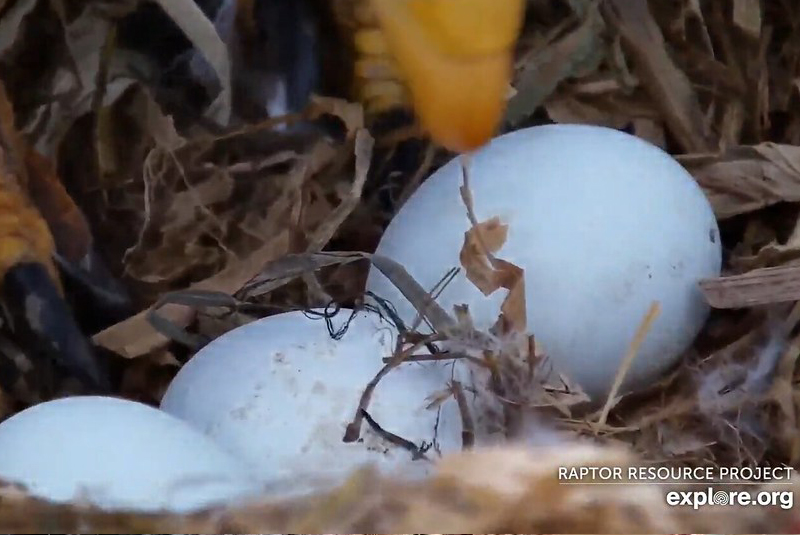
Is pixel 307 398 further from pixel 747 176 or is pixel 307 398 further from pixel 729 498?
pixel 747 176

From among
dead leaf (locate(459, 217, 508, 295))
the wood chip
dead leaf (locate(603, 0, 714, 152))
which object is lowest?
A: the wood chip

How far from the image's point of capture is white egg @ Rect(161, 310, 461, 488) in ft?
1.75

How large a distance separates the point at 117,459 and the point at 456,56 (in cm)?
36

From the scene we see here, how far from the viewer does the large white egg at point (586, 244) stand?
0.62 meters

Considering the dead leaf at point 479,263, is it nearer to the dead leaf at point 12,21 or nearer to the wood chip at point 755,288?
the wood chip at point 755,288

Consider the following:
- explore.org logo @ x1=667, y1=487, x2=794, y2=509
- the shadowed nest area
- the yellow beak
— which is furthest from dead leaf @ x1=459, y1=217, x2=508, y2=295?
explore.org logo @ x1=667, y1=487, x2=794, y2=509

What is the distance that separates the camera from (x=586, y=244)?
2.04ft

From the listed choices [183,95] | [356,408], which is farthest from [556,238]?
[183,95]

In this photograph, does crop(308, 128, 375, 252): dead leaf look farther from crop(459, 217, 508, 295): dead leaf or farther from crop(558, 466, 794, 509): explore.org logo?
crop(558, 466, 794, 509): explore.org logo

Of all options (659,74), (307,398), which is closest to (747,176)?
(659,74)

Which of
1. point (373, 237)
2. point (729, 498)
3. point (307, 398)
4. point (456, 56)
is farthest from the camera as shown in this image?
point (373, 237)

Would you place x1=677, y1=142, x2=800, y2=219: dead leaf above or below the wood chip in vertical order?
above

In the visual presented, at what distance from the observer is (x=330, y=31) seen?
0.84 m

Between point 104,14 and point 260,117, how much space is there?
16cm
